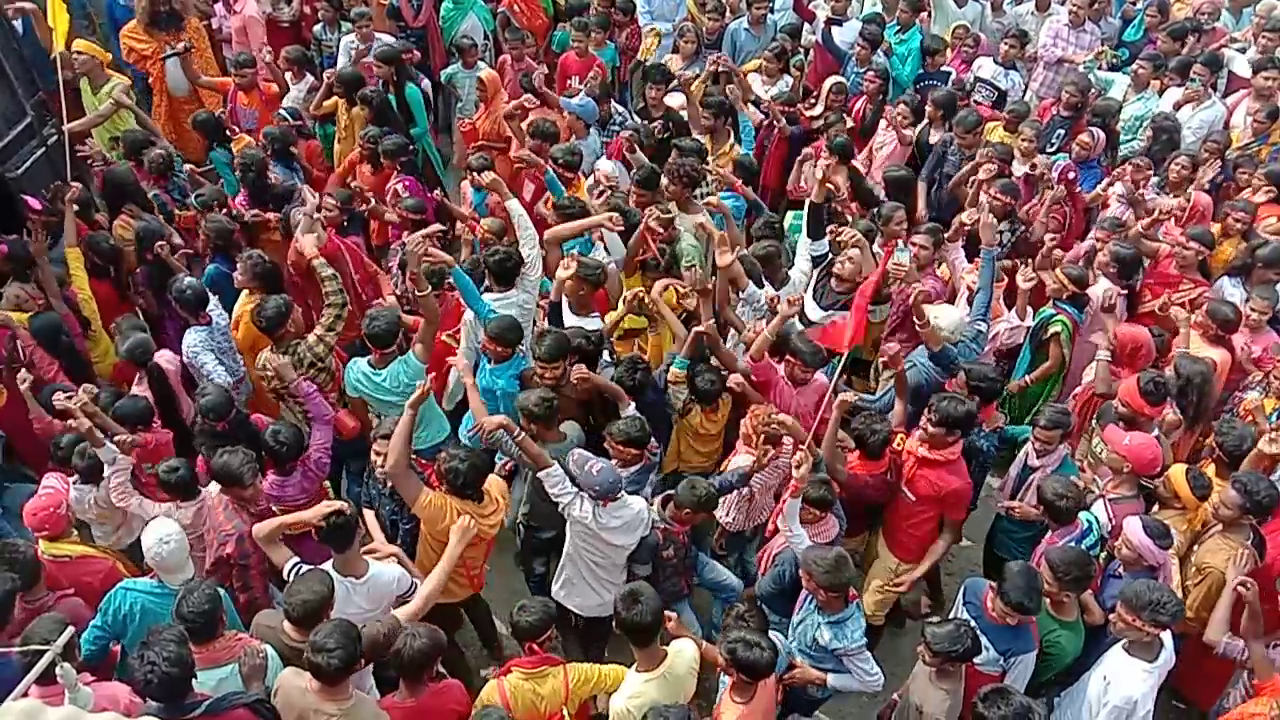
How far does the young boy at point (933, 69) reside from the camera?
7457 mm

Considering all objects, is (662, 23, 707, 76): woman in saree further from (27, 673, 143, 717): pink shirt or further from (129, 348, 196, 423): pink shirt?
(27, 673, 143, 717): pink shirt

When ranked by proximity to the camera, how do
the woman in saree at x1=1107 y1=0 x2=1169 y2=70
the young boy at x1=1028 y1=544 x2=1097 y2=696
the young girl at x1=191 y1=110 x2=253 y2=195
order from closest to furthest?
the young boy at x1=1028 y1=544 x2=1097 y2=696, the young girl at x1=191 y1=110 x2=253 y2=195, the woman in saree at x1=1107 y1=0 x2=1169 y2=70

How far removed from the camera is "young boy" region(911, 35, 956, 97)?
7.46 metres

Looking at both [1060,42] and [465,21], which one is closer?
[465,21]

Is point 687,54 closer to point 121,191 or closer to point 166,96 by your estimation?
point 166,96

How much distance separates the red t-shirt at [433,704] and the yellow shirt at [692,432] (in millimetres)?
1566

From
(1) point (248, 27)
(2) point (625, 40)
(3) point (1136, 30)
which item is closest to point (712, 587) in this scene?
(2) point (625, 40)

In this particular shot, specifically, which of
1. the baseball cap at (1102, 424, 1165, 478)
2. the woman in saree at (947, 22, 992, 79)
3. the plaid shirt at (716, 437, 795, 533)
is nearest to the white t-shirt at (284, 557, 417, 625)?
the plaid shirt at (716, 437, 795, 533)

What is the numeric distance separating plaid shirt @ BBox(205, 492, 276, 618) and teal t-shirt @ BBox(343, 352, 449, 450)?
0.67 m

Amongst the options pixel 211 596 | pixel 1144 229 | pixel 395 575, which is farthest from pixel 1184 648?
pixel 211 596

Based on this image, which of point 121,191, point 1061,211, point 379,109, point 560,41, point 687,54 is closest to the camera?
point 121,191

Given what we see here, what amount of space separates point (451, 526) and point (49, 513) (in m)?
1.36

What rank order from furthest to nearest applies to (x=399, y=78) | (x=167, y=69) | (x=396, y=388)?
(x=167, y=69) → (x=399, y=78) → (x=396, y=388)

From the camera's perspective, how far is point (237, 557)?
12.0ft
